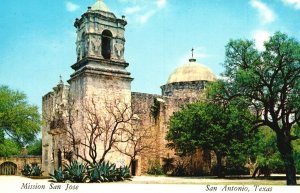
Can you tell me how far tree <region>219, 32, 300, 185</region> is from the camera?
18.6m

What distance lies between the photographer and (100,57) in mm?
29516

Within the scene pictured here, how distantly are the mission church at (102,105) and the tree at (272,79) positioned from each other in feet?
29.3

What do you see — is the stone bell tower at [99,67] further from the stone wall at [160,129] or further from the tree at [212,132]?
the tree at [212,132]

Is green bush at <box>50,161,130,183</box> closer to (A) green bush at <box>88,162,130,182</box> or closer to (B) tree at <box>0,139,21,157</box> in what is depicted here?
(A) green bush at <box>88,162,130,182</box>

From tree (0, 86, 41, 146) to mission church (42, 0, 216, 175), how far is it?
2139 mm

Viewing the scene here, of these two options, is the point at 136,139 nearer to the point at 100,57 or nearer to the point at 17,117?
the point at 100,57

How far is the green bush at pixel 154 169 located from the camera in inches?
1323

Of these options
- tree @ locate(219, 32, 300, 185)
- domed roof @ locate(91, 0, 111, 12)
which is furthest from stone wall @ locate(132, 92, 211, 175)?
tree @ locate(219, 32, 300, 185)

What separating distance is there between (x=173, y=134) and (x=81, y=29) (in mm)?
10191

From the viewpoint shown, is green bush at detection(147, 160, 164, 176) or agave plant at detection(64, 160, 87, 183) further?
Result: green bush at detection(147, 160, 164, 176)

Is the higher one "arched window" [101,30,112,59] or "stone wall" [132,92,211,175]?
"arched window" [101,30,112,59]

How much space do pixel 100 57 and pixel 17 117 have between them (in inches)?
274

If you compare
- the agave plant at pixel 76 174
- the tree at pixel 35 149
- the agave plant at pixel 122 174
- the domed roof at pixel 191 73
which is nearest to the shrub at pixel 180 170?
the domed roof at pixel 191 73

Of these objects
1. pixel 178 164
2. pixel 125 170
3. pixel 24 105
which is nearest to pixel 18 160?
pixel 24 105
